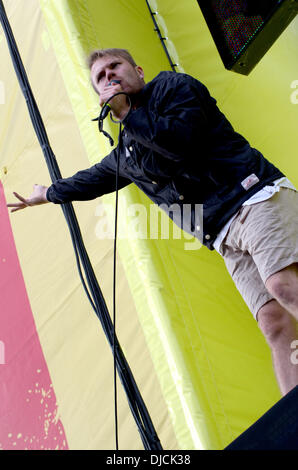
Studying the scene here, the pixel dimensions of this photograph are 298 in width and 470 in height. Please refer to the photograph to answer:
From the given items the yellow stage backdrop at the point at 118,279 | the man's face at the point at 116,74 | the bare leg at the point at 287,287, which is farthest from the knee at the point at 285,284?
the man's face at the point at 116,74

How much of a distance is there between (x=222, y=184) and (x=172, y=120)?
212 mm

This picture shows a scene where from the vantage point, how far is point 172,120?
101 cm

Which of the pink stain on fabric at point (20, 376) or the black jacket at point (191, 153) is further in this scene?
the pink stain on fabric at point (20, 376)

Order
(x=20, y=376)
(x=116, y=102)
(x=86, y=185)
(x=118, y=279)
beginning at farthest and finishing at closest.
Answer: (x=20, y=376)
(x=118, y=279)
(x=86, y=185)
(x=116, y=102)

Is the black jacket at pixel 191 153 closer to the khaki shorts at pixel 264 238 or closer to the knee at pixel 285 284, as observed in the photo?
the khaki shorts at pixel 264 238

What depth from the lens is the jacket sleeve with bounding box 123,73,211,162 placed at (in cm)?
101

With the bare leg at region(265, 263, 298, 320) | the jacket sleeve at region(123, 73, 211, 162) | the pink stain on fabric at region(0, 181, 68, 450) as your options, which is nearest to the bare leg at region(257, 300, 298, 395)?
the bare leg at region(265, 263, 298, 320)

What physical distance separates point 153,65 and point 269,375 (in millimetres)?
1543

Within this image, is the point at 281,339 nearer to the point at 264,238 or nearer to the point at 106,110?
the point at 264,238

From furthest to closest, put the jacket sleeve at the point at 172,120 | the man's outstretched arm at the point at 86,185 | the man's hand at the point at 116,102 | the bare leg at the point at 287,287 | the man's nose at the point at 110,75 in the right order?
the man's outstretched arm at the point at 86,185
the man's nose at the point at 110,75
the man's hand at the point at 116,102
the jacket sleeve at the point at 172,120
the bare leg at the point at 287,287

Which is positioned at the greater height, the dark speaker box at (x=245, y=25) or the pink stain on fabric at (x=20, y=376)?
the dark speaker box at (x=245, y=25)

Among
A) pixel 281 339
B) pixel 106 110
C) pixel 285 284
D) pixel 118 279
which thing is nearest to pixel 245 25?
pixel 106 110

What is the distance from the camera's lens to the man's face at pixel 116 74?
1212 mm
